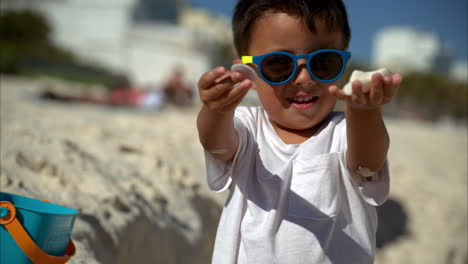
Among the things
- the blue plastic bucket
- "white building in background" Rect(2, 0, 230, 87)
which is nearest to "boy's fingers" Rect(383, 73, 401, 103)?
the blue plastic bucket

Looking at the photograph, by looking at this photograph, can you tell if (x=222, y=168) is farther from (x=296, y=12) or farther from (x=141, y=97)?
(x=141, y=97)

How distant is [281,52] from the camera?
1430mm

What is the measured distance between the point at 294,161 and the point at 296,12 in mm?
507

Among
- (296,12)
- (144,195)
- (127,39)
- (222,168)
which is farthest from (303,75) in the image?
(127,39)

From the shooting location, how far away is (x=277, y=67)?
145 centimetres

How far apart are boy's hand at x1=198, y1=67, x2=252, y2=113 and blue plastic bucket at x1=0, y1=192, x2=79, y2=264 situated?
65 centimetres

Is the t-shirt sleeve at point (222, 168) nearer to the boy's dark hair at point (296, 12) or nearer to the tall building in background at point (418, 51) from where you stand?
the boy's dark hair at point (296, 12)

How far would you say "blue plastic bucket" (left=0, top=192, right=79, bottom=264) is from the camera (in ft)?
4.42

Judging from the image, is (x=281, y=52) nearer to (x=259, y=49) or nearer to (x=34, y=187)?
(x=259, y=49)

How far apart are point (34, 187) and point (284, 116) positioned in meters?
1.48

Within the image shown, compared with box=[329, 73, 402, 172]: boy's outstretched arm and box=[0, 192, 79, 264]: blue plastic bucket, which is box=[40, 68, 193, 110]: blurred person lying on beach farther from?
box=[329, 73, 402, 172]: boy's outstretched arm

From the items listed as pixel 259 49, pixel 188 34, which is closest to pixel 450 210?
pixel 259 49

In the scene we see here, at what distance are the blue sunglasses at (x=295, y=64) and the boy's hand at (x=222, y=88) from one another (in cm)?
24

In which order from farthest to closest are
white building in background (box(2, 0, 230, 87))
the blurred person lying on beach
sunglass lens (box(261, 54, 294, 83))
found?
white building in background (box(2, 0, 230, 87)) < the blurred person lying on beach < sunglass lens (box(261, 54, 294, 83))
